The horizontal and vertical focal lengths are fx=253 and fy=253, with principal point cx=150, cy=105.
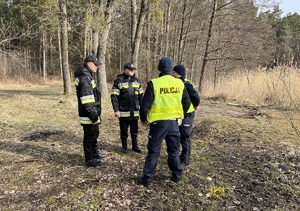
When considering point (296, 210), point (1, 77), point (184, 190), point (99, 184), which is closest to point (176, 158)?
point (184, 190)

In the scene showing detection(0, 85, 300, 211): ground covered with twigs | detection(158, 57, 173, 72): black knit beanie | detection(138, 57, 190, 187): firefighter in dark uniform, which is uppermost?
detection(158, 57, 173, 72): black knit beanie

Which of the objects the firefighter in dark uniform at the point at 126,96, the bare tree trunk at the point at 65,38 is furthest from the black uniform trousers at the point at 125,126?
the bare tree trunk at the point at 65,38

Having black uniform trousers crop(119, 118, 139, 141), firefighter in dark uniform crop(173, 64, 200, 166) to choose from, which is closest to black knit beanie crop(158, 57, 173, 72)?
firefighter in dark uniform crop(173, 64, 200, 166)

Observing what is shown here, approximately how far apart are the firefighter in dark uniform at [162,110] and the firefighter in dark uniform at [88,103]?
105cm

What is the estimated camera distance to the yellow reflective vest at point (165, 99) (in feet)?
13.0

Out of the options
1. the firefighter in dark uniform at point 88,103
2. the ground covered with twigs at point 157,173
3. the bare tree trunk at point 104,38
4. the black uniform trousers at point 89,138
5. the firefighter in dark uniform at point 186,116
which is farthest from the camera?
the bare tree trunk at point 104,38

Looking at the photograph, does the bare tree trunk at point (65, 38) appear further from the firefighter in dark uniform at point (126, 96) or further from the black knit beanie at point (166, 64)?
the black knit beanie at point (166, 64)

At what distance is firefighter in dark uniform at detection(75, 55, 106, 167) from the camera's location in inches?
177

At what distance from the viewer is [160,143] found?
4.09 m

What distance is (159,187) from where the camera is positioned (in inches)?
163

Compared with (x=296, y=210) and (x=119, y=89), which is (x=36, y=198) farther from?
(x=296, y=210)

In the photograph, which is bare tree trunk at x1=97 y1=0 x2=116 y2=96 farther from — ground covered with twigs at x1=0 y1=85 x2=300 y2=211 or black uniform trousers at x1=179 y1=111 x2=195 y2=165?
black uniform trousers at x1=179 y1=111 x2=195 y2=165

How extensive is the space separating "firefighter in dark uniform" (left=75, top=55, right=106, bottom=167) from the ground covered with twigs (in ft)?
1.32

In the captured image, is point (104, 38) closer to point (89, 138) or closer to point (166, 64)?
point (89, 138)
